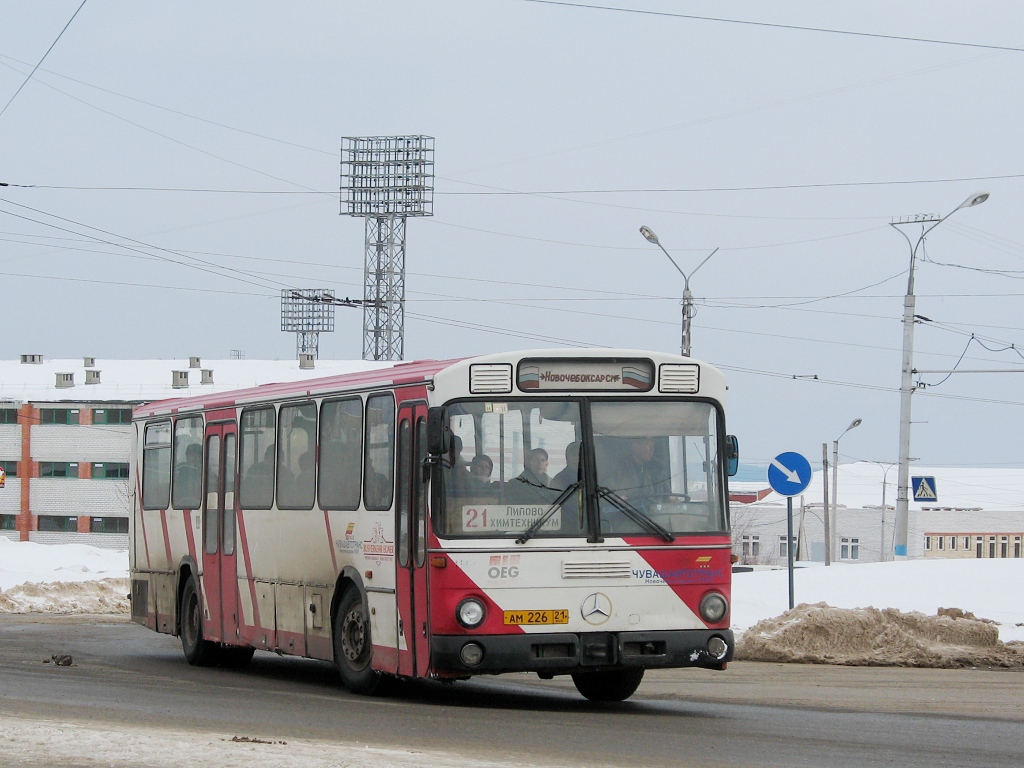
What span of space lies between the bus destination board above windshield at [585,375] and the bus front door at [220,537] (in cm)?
483

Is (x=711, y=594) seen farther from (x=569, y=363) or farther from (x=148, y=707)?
(x=148, y=707)

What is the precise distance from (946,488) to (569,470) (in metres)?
106

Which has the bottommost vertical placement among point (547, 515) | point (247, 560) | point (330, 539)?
point (247, 560)

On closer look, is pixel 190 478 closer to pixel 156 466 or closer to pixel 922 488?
pixel 156 466

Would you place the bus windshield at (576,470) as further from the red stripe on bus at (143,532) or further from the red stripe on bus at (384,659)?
the red stripe on bus at (143,532)

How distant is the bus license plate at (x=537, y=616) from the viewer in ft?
37.6

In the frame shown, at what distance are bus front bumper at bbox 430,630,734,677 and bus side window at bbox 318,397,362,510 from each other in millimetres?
2069

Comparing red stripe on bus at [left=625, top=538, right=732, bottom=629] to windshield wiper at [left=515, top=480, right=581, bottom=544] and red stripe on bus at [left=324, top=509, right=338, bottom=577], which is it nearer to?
windshield wiper at [left=515, top=480, right=581, bottom=544]

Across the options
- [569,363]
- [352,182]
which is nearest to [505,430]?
[569,363]

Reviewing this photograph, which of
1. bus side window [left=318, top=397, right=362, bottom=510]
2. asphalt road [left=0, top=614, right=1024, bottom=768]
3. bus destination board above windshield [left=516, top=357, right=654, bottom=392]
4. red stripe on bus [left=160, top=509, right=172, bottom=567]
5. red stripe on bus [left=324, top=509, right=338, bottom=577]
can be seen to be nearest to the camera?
asphalt road [left=0, top=614, right=1024, bottom=768]

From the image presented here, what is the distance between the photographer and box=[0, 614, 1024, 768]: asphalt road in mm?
9336

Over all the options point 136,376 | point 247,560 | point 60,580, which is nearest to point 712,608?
point 247,560

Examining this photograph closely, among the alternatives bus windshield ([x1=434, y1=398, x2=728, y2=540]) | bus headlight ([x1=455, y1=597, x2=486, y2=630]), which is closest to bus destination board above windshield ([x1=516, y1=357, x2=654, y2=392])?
bus windshield ([x1=434, y1=398, x2=728, y2=540])

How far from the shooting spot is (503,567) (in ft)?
37.6
